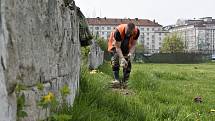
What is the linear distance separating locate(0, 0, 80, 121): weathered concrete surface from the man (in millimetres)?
5179

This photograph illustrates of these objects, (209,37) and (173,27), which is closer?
(209,37)

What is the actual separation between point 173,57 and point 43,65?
250ft

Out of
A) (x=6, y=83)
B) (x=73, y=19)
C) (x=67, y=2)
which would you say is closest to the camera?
(x=6, y=83)

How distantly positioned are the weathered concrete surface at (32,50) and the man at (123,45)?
5179 millimetres

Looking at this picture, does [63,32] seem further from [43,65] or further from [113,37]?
[113,37]

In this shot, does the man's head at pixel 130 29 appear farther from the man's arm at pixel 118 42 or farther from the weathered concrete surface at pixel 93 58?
the weathered concrete surface at pixel 93 58

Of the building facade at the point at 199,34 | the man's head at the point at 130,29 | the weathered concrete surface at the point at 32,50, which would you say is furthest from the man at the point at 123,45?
the building facade at the point at 199,34

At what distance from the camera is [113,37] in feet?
34.7

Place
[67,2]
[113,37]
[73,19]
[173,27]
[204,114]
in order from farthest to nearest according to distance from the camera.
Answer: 1. [173,27]
2. [113,37]
3. [204,114]
4. [73,19]
5. [67,2]

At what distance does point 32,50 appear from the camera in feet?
10.3

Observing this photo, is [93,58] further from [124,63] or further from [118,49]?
[118,49]

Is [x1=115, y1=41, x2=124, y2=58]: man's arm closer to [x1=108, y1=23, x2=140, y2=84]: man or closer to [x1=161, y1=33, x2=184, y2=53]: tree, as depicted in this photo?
[x1=108, y1=23, x2=140, y2=84]: man

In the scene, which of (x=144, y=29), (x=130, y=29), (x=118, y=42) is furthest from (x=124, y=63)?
(x=144, y=29)

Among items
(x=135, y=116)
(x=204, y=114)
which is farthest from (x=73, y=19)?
(x=204, y=114)
